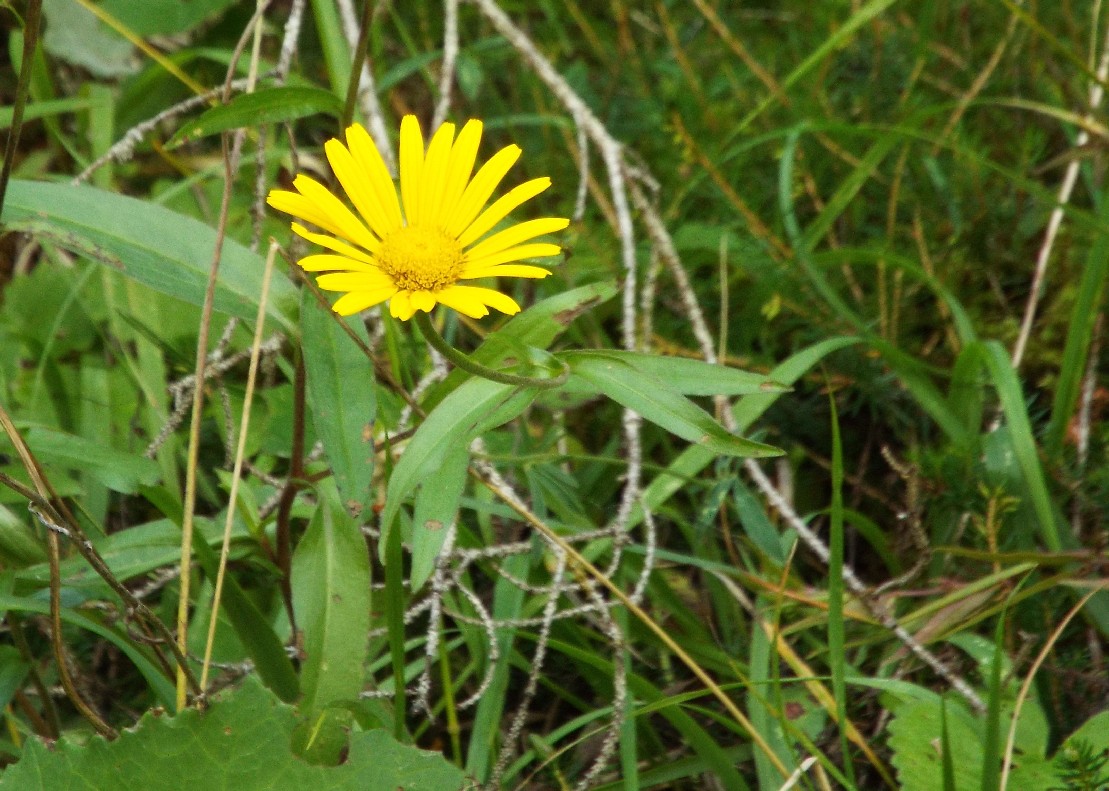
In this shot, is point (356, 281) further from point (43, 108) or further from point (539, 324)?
point (43, 108)

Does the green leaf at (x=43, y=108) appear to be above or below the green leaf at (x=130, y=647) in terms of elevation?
above

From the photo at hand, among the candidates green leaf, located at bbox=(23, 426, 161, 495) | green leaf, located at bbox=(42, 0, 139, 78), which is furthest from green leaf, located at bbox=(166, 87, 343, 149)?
green leaf, located at bbox=(42, 0, 139, 78)

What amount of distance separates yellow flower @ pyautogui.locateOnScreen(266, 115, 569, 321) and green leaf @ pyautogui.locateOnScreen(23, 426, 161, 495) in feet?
1.50

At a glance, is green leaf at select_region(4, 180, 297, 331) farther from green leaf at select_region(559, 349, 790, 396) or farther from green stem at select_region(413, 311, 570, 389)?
green leaf at select_region(559, 349, 790, 396)

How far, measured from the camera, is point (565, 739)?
5.51 feet

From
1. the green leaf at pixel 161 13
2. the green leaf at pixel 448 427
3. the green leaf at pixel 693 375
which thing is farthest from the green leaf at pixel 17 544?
the green leaf at pixel 161 13

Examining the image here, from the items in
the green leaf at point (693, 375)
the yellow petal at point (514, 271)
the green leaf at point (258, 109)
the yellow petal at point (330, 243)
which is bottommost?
the green leaf at point (693, 375)

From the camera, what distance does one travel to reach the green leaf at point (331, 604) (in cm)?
131

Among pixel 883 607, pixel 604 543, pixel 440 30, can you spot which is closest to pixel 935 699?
pixel 883 607

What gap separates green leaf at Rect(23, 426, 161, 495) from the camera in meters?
1.48

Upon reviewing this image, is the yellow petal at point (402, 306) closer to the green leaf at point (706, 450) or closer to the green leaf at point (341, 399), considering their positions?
the green leaf at point (341, 399)

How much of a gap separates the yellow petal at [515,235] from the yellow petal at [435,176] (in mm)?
71

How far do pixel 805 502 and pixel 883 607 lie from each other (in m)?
0.35

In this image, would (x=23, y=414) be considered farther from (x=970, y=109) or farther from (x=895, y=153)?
(x=970, y=109)
